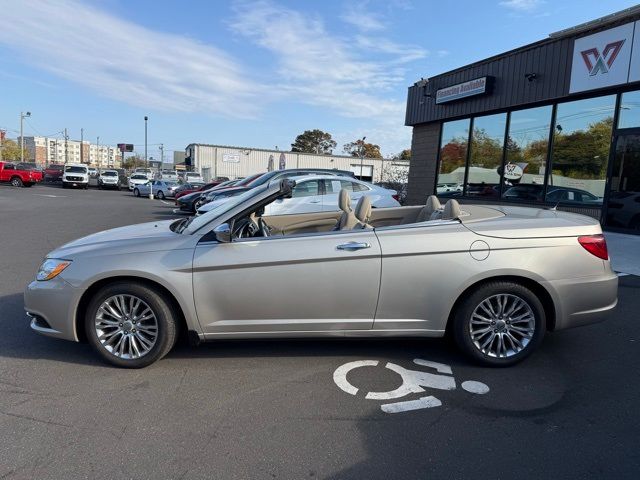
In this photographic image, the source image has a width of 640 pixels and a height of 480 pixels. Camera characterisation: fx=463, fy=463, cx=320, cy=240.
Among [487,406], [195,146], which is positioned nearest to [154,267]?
[487,406]

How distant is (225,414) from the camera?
10.3 ft

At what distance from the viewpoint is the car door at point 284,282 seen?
11.9ft

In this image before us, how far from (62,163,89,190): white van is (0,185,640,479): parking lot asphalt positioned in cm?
3462

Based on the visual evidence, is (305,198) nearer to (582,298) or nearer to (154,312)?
(154,312)

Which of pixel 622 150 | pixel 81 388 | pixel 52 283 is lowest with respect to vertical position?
pixel 81 388

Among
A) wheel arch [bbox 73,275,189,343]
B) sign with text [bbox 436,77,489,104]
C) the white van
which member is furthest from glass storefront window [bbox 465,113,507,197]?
the white van

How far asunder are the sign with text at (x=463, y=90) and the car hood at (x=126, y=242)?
40.4 ft

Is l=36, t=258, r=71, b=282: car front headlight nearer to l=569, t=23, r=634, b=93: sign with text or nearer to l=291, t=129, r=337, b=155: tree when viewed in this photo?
l=569, t=23, r=634, b=93: sign with text

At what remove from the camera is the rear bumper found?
12.6 ft

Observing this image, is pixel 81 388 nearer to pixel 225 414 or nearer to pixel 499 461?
pixel 225 414

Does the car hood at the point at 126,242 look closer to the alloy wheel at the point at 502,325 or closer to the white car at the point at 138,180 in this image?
the alloy wheel at the point at 502,325

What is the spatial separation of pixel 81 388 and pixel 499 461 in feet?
9.57

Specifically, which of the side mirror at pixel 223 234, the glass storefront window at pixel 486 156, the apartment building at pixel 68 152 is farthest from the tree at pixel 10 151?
the side mirror at pixel 223 234

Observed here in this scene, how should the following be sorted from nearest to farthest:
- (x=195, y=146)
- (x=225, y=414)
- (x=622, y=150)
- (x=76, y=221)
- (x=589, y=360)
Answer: (x=225, y=414) → (x=589, y=360) → (x=622, y=150) → (x=76, y=221) → (x=195, y=146)
